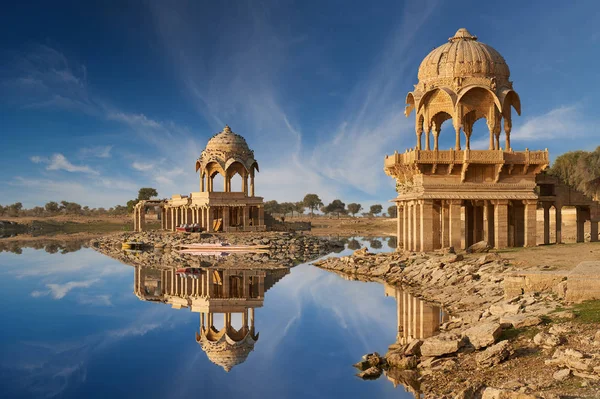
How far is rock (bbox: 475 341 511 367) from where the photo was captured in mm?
11097

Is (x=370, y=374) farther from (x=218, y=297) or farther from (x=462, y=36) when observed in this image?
(x=462, y=36)

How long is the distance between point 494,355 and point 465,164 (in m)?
18.7

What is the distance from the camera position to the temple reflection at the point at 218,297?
54.0 ft

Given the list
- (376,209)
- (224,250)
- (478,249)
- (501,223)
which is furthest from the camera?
(376,209)

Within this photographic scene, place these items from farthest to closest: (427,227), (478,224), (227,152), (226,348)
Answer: (227,152), (478,224), (427,227), (226,348)

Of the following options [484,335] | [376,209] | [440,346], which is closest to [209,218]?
[440,346]

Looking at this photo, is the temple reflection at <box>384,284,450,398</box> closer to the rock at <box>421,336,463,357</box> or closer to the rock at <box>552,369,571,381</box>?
the rock at <box>421,336,463,357</box>

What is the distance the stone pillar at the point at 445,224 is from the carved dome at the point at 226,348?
14517 millimetres

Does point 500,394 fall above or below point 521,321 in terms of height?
below

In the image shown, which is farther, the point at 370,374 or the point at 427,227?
the point at 427,227

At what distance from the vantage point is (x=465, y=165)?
28.8 m

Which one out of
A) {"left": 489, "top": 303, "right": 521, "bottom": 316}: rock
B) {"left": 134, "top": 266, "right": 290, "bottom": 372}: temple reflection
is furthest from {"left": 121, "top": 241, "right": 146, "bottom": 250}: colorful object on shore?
{"left": 489, "top": 303, "right": 521, "bottom": 316}: rock

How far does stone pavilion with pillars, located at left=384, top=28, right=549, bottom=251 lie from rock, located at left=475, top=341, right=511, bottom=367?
1784 centimetres

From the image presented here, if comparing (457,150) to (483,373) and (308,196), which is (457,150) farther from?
(308,196)
